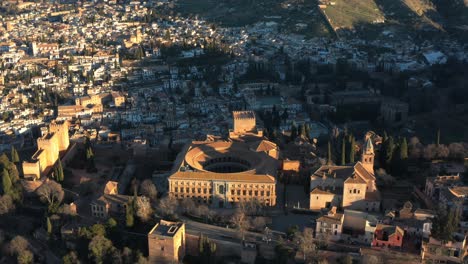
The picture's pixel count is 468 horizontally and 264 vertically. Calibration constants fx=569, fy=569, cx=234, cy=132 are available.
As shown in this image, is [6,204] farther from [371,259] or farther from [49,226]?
[371,259]

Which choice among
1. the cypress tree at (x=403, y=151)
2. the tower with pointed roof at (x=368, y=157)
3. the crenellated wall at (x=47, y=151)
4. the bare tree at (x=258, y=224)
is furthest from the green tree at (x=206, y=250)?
the crenellated wall at (x=47, y=151)

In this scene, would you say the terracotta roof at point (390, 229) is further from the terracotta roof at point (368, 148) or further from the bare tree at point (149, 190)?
the bare tree at point (149, 190)

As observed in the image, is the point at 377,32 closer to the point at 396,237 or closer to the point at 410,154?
the point at 410,154

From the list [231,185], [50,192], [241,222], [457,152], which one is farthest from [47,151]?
[457,152]

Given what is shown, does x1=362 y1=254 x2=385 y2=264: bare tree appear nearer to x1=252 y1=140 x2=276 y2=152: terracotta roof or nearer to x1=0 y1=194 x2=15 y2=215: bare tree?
x1=252 y1=140 x2=276 y2=152: terracotta roof

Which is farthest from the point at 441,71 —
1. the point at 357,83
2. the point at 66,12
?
the point at 66,12

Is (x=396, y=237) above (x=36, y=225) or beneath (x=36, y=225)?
above
